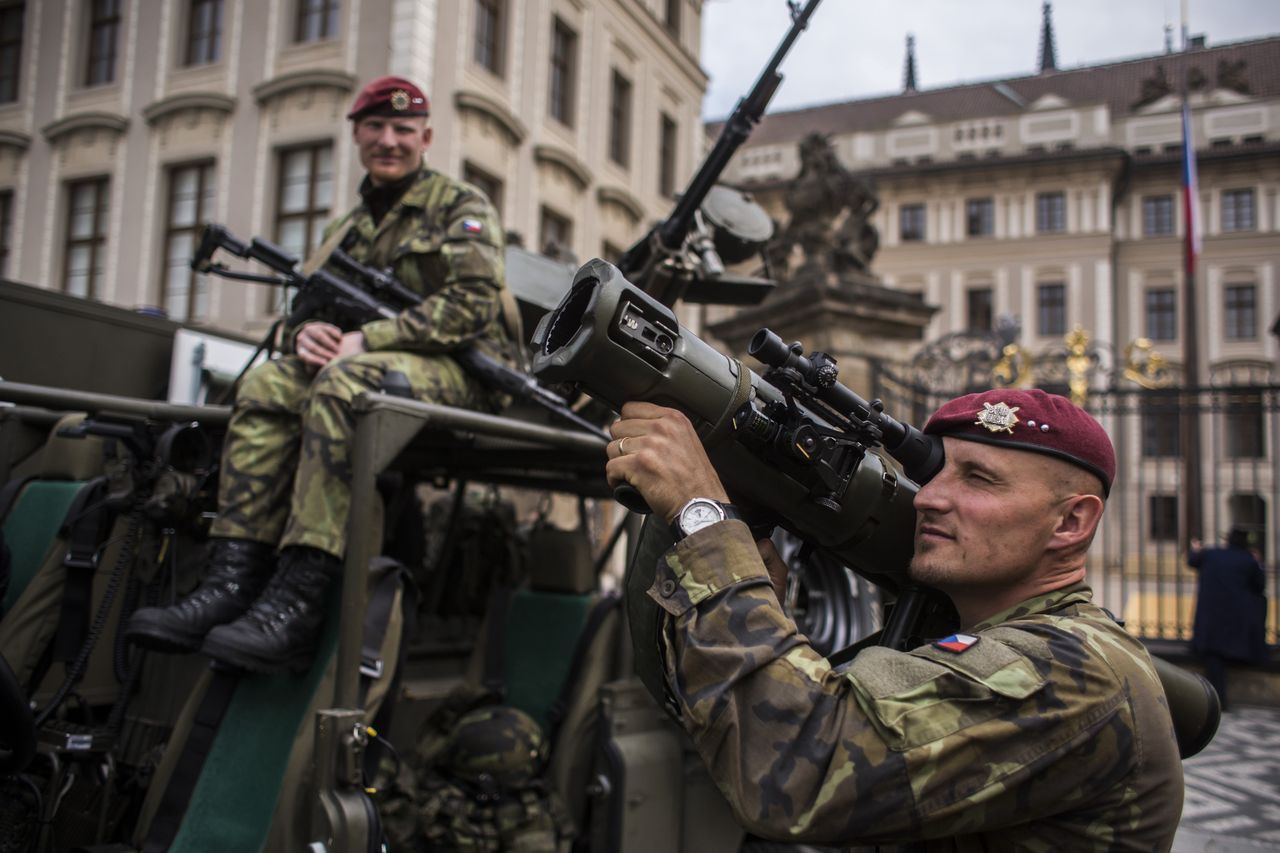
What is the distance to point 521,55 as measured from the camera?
18984mm

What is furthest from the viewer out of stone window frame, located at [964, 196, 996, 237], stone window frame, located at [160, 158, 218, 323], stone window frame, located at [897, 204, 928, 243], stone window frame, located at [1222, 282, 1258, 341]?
stone window frame, located at [897, 204, 928, 243]

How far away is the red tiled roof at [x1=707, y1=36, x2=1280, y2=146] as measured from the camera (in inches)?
1693

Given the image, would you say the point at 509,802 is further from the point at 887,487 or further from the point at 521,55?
the point at 521,55

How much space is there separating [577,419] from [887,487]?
6.59 ft

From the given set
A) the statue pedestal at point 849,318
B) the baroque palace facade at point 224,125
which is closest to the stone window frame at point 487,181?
the baroque palace facade at point 224,125

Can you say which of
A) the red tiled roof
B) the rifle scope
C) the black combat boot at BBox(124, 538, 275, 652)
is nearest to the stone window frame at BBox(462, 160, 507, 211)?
the black combat boot at BBox(124, 538, 275, 652)

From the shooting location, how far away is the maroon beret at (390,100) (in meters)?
3.65

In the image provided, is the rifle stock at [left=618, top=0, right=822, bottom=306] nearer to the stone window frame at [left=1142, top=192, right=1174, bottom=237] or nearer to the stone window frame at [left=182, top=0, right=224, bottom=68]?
the stone window frame at [left=182, top=0, right=224, bottom=68]

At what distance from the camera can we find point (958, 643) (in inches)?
59.7

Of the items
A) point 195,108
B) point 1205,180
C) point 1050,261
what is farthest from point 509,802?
point 1205,180

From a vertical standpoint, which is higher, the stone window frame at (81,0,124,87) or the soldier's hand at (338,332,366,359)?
the stone window frame at (81,0,124,87)

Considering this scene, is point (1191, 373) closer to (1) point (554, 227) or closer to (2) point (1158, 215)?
(1) point (554, 227)

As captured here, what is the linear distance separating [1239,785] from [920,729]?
6.07 metres

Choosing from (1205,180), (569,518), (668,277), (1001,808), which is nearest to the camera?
(1001,808)
